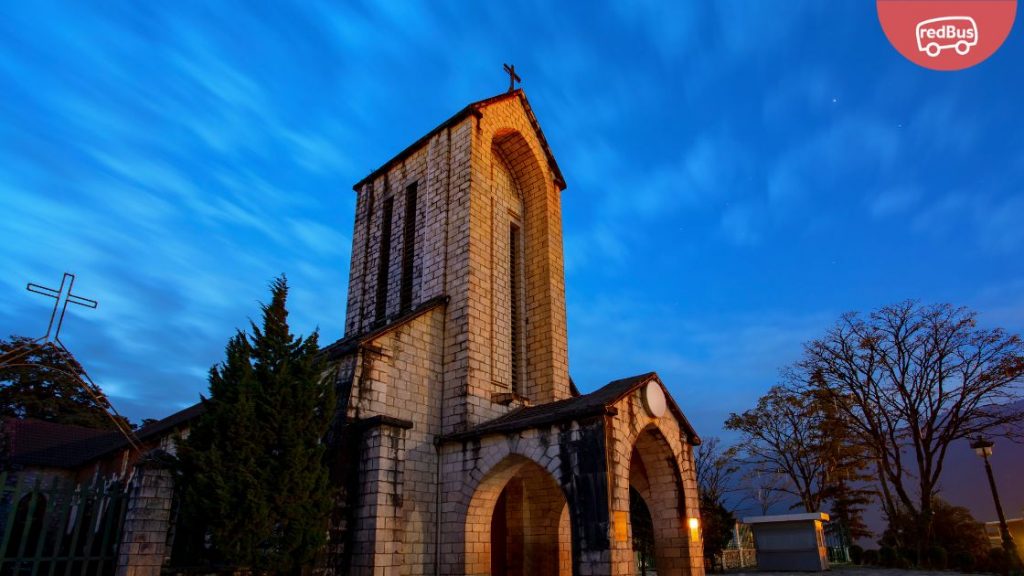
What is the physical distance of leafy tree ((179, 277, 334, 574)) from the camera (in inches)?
391

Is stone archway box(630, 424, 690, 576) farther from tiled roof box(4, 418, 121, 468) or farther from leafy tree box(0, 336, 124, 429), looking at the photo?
leafy tree box(0, 336, 124, 429)

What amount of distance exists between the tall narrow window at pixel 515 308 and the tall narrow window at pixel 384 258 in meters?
4.08

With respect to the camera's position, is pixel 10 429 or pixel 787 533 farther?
pixel 10 429

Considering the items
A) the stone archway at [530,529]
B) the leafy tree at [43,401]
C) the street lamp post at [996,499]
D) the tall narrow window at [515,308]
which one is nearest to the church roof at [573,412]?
the stone archway at [530,529]

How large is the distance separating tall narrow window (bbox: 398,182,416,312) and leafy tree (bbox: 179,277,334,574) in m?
5.52

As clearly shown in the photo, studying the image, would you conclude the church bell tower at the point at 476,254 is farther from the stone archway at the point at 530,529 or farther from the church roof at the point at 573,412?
the stone archway at the point at 530,529

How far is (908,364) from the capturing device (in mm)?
23172

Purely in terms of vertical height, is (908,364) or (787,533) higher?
(908,364)

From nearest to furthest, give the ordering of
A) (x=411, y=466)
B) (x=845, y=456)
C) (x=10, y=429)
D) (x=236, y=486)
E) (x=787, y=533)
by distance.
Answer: (x=236, y=486) → (x=411, y=466) → (x=787, y=533) → (x=10, y=429) → (x=845, y=456)

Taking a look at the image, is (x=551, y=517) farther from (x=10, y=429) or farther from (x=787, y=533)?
(x=10, y=429)

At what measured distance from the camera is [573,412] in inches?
448

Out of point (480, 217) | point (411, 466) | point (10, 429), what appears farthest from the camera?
point (10, 429)

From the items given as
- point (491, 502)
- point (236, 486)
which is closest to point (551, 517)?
point (491, 502)

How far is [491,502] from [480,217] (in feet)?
26.3
